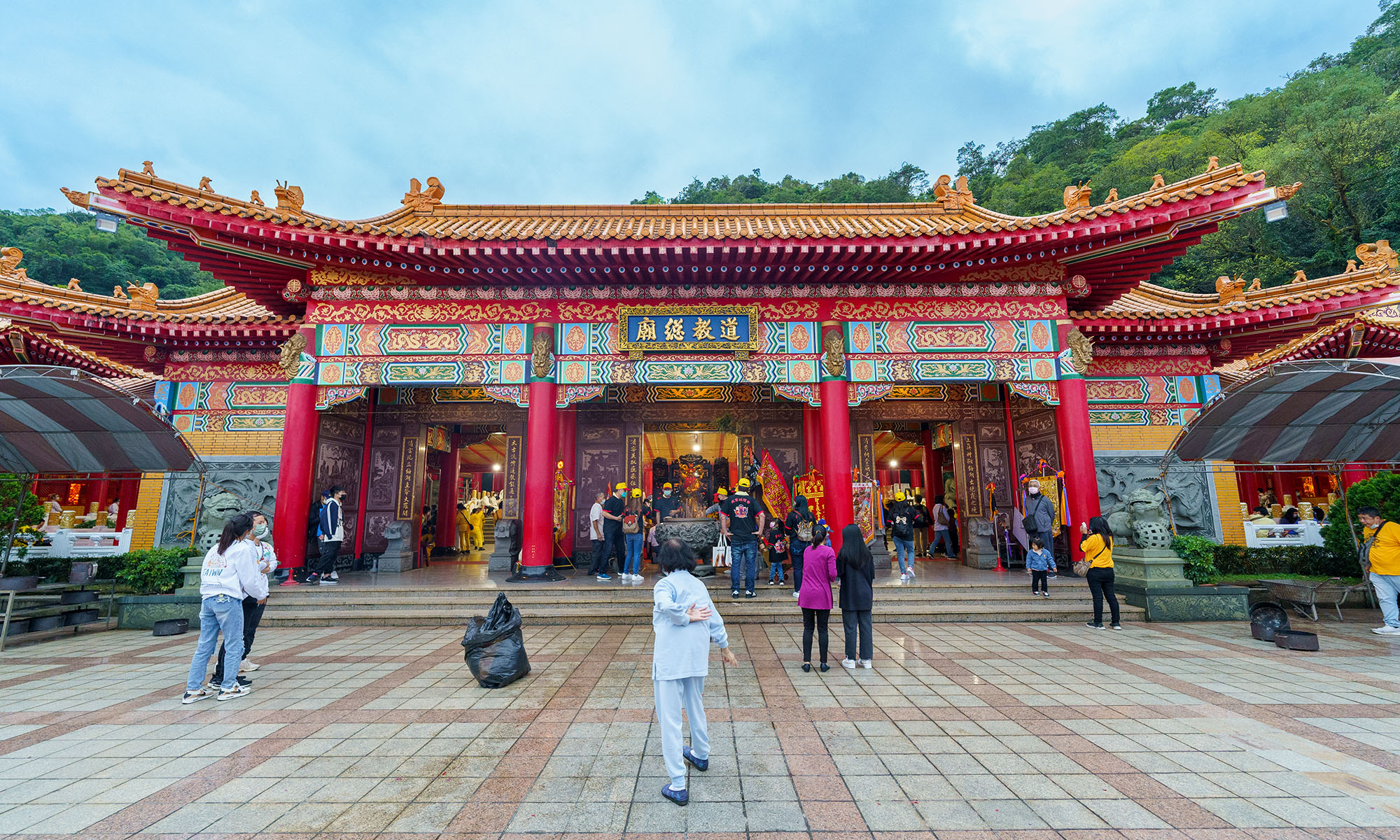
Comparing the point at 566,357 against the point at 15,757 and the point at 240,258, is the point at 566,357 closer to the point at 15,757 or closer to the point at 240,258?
the point at 240,258

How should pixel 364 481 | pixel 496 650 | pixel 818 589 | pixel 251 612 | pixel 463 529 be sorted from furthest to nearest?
pixel 463 529, pixel 364 481, pixel 818 589, pixel 251 612, pixel 496 650

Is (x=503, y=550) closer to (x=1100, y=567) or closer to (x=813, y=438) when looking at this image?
(x=813, y=438)

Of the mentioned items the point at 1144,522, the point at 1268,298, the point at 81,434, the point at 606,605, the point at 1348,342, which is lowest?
the point at 606,605

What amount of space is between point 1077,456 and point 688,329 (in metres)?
6.85

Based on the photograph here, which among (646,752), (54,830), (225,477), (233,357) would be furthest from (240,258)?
(646,752)

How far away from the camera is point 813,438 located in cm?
1187

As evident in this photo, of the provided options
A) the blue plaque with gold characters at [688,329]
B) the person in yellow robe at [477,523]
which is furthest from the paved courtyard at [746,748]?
the person in yellow robe at [477,523]

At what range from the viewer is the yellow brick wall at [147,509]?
10.1 meters

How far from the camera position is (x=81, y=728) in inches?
165

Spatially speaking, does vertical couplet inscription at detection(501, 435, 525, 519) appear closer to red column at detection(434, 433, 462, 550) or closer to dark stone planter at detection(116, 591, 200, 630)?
red column at detection(434, 433, 462, 550)

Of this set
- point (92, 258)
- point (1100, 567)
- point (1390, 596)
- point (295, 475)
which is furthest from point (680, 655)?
point (92, 258)

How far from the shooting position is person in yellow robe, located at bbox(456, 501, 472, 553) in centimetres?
1515

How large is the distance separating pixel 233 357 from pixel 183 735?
922cm

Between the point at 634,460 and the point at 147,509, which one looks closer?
the point at 147,509
